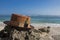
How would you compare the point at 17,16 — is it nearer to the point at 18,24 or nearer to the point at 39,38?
the point at 18,24

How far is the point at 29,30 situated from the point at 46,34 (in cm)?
76

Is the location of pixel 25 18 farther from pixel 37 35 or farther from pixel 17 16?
pixel 37 35

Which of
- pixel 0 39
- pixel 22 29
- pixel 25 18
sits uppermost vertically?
pixel 25 18

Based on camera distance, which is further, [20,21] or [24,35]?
[24,35]

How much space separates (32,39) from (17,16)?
3.09 feet

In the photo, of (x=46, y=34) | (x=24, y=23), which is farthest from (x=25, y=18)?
(x=46, y=34)

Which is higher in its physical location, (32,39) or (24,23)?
(24,23)

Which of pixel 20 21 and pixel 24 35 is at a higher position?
pixel 20 21

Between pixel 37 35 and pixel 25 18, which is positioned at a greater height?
pixel 25 18

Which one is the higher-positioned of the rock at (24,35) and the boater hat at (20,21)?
the boater hat at (20,21)

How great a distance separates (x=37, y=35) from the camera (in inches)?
243

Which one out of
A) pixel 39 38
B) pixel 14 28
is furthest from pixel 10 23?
pixel 39 38

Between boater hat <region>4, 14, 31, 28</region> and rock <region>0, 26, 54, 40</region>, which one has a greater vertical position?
boater hat <region>4, 14, 31, 28</region>

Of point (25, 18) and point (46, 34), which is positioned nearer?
point (25, 18)
